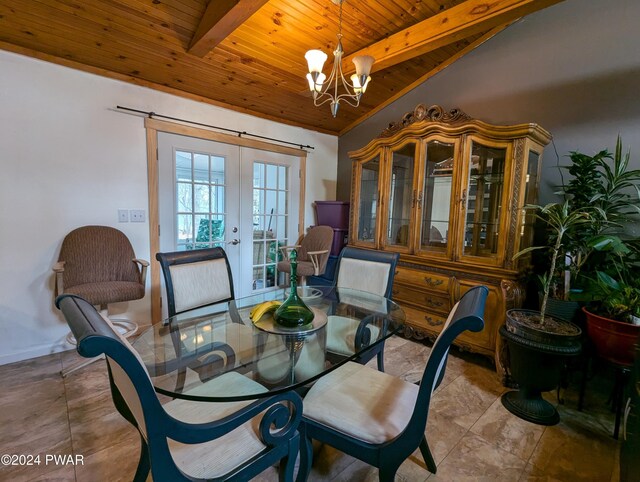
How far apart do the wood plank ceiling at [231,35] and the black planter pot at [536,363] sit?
2.01m

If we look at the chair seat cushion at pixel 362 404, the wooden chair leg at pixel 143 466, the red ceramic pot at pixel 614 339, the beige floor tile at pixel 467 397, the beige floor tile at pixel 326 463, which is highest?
the red ceramic pot at pixel 614 339

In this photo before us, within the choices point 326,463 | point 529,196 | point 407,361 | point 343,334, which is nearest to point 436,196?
point 529,196

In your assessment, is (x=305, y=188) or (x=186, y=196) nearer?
(x=186, y=196)

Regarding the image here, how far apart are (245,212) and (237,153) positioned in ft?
2.20

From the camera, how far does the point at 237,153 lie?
3473 mm

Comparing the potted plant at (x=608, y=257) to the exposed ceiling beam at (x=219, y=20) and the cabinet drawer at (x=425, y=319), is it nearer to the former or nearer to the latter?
the cabinet drawer at (x=425, y=319)

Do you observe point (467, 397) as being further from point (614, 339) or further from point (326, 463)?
point (326, 463)

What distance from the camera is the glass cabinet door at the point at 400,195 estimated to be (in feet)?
9.64

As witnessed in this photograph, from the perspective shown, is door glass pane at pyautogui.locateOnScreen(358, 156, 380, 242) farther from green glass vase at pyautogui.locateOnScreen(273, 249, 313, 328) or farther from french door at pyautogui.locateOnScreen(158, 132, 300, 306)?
green glass vase at pyautogui.locateOnScreen(273, 249, 313, 328)

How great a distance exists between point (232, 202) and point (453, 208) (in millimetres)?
2294

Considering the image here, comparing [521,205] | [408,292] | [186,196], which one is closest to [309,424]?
[408,292]

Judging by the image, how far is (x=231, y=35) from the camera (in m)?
2.46

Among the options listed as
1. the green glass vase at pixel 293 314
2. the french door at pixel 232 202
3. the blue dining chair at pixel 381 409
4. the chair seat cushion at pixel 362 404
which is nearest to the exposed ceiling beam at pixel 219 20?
the french door at pixel 232 202

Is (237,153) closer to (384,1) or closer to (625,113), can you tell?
(384,1)
